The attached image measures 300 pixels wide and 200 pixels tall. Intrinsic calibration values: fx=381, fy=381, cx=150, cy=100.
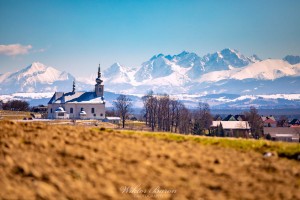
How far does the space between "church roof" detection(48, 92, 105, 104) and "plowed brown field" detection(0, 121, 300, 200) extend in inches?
5414

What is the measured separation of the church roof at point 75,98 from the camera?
15662cm

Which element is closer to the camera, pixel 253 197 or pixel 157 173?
pixel 253 197

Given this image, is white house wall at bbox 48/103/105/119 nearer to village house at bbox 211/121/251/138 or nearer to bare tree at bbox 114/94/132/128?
bare tree at bbox 114/94/132/128

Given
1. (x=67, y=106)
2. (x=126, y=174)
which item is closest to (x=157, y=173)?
(x=126, y=174)

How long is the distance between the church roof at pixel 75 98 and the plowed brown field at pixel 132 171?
138 metres

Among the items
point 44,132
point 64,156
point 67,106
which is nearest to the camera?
point 64,156

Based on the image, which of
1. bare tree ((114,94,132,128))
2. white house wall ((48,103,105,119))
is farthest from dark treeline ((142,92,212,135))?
white house wall ((48,103,105,119))

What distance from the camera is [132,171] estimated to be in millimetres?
15742

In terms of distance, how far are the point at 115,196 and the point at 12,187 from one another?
3783 millimetres

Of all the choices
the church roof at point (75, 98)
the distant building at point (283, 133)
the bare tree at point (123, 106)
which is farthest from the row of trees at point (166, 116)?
the distant building at point (283, 133)

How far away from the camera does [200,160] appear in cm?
1792

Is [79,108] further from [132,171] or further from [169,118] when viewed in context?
[132,171]

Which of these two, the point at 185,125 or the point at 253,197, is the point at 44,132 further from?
the point at 185,125

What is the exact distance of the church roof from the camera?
514ft
